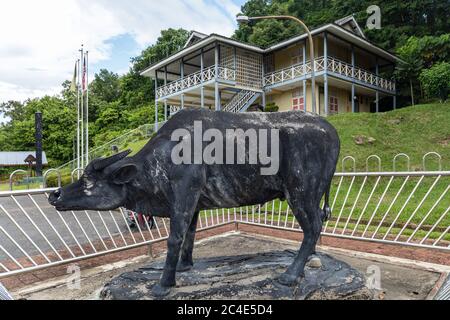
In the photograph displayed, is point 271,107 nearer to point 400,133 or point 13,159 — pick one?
point 400,133

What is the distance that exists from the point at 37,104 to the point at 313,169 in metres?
40.9

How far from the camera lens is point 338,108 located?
24172mm

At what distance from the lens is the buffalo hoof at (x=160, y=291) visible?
116 inches

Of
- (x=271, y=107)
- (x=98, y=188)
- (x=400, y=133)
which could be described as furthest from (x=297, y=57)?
(x=98, y=188)

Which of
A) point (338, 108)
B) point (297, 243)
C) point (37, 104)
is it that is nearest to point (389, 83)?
point (338, 108)

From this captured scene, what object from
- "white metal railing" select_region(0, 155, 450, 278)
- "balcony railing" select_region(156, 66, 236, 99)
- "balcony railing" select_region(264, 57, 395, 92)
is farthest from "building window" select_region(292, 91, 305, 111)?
"white metal railing" select_region(0, 155, 450, 278)

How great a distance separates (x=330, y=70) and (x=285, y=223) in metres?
17.0

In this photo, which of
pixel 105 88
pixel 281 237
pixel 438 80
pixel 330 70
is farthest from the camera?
pixel 105 88

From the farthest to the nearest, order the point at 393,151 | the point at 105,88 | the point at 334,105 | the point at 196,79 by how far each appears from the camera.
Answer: the point at 105,88, the point at 334,105, the point at 196,79, the point at 393,151

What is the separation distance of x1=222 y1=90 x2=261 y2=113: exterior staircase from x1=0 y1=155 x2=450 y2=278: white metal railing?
38.5 ft

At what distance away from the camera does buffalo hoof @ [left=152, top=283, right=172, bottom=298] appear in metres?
2.94

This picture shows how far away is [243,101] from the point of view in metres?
22.5

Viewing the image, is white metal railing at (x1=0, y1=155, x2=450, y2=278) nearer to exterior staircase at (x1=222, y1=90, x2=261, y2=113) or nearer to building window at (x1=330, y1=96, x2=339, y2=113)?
exterior staircase at (x1=222, y1=90, x2=261, y2=113)

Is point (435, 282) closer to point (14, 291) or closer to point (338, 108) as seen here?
point (14, 291)
